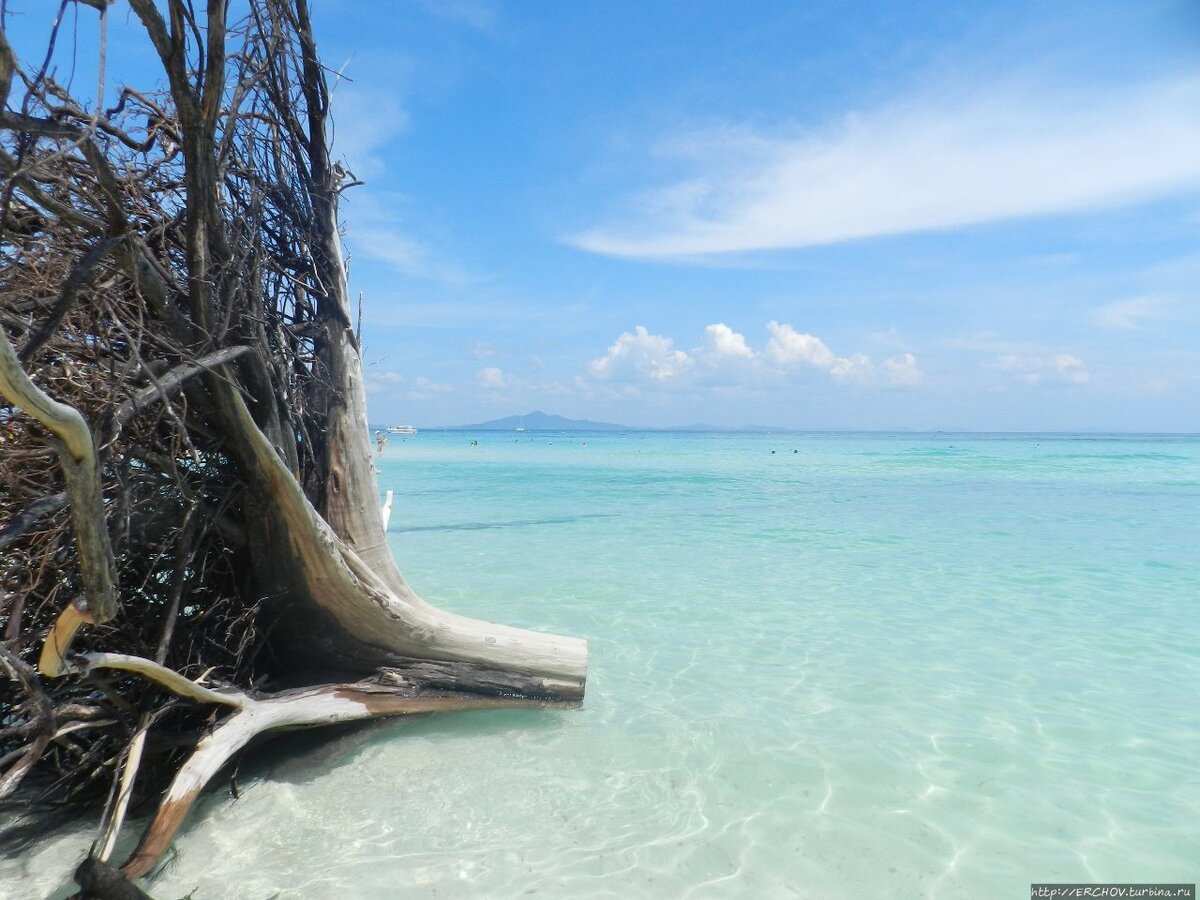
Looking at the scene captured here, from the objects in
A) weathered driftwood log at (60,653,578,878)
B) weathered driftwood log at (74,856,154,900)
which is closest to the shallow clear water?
weathered driftwood log at (60,653,578,878)

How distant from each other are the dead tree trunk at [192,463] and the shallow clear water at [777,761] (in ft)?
1.43

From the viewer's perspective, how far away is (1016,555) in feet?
38.3

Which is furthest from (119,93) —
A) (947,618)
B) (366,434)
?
(947,618)

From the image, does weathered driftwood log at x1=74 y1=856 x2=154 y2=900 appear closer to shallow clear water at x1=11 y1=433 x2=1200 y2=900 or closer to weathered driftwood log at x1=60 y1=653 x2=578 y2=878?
weathered driftwood log at x1=60 y1=653 x2=578 y2=878

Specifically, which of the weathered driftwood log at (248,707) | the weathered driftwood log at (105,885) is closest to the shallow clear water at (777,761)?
the weathered driftwood log at (248,707)

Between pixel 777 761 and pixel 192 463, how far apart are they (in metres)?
3.73

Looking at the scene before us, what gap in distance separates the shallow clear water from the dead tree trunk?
0.44m

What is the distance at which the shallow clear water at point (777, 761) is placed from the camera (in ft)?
11.3

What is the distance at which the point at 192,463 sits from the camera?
160 inches

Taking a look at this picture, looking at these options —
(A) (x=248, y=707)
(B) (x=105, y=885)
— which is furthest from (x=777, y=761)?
(B) (x=105, y=885)

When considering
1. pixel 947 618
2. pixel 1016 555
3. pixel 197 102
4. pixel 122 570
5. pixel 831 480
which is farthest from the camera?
pixel 831 480

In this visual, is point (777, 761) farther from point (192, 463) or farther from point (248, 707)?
point (192, 463)

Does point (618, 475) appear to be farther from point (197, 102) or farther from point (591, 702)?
point (197, 102)

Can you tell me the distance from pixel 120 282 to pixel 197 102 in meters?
1.03
